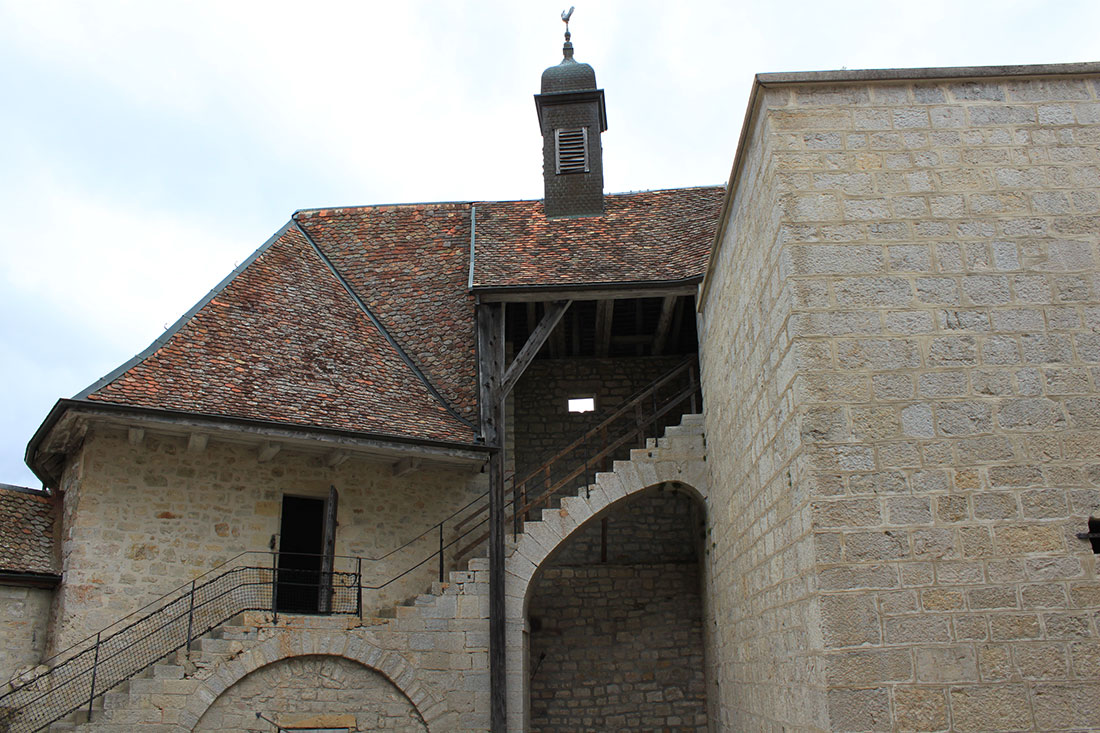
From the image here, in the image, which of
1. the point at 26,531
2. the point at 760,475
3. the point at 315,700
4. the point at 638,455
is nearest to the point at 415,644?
the point at 315,700

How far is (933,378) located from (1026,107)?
1.92m

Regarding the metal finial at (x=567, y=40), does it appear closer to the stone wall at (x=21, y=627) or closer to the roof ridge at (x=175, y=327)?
the roof ridge at (x=175, y=327)

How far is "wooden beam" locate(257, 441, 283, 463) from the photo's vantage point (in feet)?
31.6

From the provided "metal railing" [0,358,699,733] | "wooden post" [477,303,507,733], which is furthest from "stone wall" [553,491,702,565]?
"wooden post" [477,303,507,733]

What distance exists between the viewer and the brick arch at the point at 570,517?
966cm

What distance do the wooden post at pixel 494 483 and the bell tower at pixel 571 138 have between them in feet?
11.2

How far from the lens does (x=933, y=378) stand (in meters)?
5.20

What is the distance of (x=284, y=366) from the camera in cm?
1034

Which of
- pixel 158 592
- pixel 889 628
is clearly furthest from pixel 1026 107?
pixel 158 592

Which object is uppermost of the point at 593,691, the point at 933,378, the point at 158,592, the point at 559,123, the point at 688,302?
the point at 559,123

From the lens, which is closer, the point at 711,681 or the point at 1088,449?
the point at 1088,449

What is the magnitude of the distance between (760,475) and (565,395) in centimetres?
644

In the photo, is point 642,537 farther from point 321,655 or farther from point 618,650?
point 321,655

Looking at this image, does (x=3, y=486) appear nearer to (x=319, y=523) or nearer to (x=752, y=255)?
(x=319, y=523)
